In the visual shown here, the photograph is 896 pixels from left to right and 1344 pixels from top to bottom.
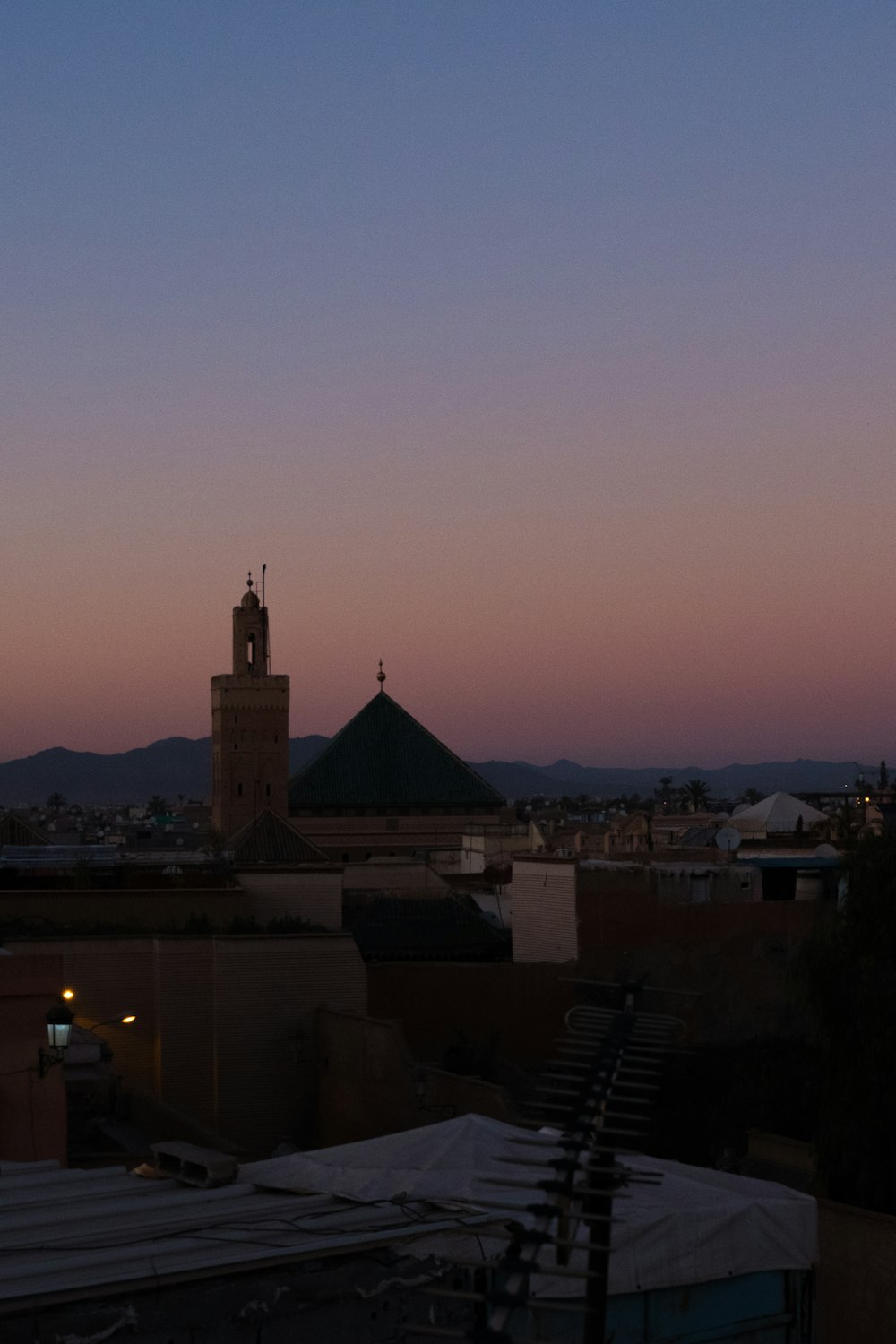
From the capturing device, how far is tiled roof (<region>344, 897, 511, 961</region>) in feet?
87.2

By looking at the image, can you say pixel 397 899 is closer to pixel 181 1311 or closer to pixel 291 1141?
pixel 291 1141

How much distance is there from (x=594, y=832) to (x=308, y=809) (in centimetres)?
2385

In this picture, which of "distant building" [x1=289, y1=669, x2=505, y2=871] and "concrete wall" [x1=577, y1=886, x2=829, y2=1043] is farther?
"distant building" [x1=289, y1=669, x2=505, y2=871]

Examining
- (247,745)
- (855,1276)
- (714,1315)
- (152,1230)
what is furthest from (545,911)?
(247,745)

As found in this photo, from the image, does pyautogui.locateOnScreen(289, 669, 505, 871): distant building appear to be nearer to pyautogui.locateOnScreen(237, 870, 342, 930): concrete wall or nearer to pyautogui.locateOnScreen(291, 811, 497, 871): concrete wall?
pyautogui.locateOnScreen(291, 811, 497, 871): concrete wall

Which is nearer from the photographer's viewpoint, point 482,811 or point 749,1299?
point 749,1299

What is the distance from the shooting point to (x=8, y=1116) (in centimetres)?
1059

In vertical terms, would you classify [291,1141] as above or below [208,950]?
below

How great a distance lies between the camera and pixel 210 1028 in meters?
19.5

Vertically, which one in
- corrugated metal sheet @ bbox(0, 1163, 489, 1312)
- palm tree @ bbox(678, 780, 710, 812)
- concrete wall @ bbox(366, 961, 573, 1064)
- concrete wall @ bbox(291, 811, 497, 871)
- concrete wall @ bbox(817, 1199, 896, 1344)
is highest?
palm tree @ bbox(678, 780, 710, 812)

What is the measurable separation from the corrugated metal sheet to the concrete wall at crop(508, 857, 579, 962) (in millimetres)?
17610

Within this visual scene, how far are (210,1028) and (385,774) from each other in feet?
107

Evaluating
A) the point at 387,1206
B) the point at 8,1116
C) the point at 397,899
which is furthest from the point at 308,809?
the point at 387,1206

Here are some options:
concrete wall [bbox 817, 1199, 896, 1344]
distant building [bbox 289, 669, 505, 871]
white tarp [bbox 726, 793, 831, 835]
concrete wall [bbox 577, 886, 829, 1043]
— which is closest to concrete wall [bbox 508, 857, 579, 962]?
concrete wall [bbox 577, 886, 829, 1043]
